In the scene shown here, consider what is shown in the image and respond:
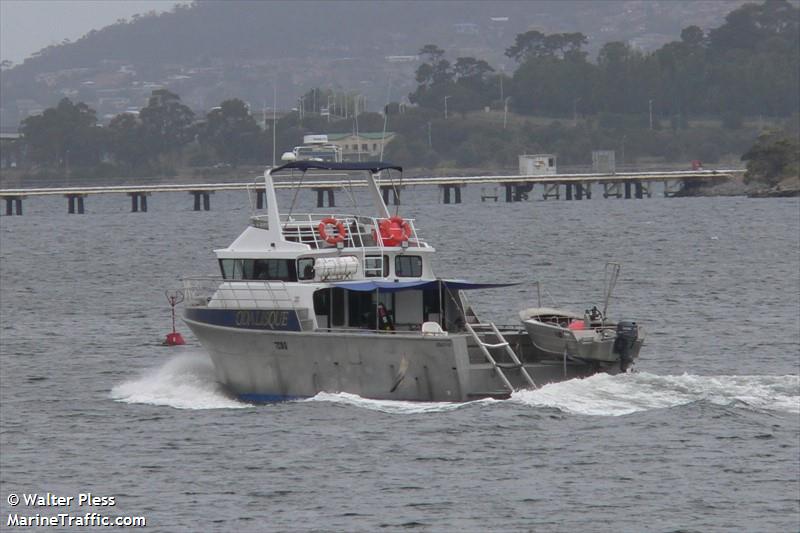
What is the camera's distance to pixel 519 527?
3250 cm

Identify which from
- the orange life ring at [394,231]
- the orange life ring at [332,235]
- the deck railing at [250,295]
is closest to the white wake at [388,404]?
the deck railing at [250,295]

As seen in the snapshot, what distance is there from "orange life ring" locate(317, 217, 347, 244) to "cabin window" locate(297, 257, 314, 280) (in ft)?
2.96

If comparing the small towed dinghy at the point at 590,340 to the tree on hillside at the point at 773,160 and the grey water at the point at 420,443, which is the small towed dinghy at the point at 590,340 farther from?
the tree on hillside at the point at 773,160

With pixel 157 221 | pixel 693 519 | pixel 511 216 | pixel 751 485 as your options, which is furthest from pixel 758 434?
pixel 157 221

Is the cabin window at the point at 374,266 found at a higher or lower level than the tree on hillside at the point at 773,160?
higher

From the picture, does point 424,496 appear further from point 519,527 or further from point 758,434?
point 758,434

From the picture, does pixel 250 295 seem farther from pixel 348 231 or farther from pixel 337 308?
pixel 348 231

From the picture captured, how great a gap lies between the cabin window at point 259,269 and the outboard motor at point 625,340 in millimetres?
8082

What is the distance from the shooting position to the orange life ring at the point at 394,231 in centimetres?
4456

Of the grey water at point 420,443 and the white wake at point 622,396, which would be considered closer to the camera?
the grey water at point 420,443

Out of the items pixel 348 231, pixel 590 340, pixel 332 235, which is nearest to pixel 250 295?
pixel 332 235

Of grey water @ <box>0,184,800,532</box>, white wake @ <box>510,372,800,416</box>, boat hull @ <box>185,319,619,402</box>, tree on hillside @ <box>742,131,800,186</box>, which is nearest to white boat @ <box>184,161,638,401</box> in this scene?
boat hull @ <box>185,319,619,402</box>

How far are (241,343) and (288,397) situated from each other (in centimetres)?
189

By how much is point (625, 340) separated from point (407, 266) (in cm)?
607
